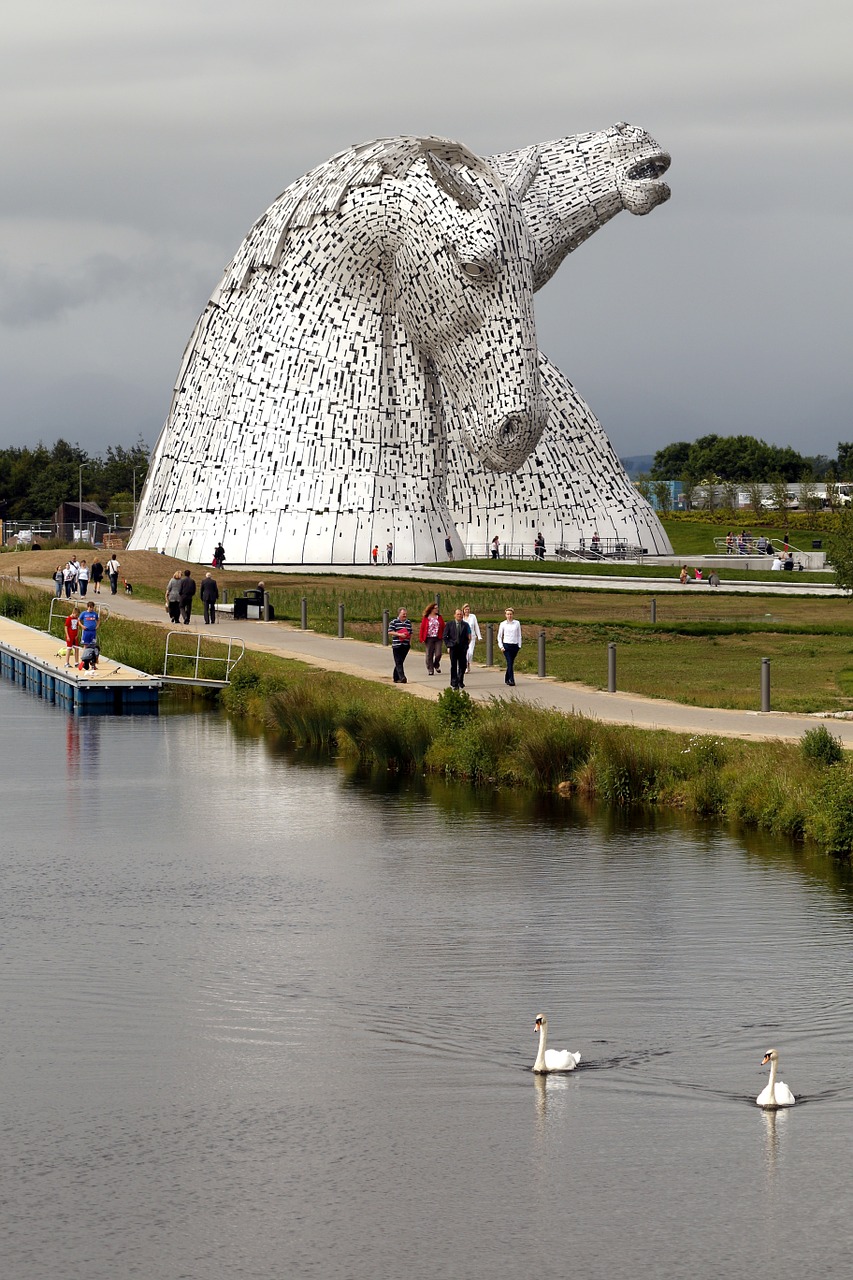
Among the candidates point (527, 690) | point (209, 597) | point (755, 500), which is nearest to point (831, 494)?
point (755, 500)

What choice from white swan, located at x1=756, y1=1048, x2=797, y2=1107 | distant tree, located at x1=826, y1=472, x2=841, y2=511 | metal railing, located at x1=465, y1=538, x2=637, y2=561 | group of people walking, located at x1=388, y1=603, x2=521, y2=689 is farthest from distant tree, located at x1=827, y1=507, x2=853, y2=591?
distant tree, located at x1=826, y1=472, x2=841, y2=511

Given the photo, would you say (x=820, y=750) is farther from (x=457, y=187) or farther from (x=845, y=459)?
(x=845, y=459)

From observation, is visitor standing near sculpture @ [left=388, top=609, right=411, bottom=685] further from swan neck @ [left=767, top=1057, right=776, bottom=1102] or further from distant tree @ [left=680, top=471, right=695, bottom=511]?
distant tree @ [left=680, top=471, right=695, bottom=511]

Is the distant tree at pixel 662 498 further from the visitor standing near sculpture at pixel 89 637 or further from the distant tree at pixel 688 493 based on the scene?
the visitor standing near sculpture at pixel 89 637

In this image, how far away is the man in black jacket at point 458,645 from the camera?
2878 centimetres

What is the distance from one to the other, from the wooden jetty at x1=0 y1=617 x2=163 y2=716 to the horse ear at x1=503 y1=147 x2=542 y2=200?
41358 mm

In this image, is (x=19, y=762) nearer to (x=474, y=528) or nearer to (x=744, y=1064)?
(x=744, y=1064)

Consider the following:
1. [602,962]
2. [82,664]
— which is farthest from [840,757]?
[82,664]

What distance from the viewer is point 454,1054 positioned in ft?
40.2

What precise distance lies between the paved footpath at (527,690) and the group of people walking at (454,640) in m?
0.25

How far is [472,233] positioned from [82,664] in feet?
116

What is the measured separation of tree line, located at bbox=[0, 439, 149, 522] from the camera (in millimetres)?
150500

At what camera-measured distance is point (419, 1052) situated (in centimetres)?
1234

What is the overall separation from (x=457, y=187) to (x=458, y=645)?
41.5m
